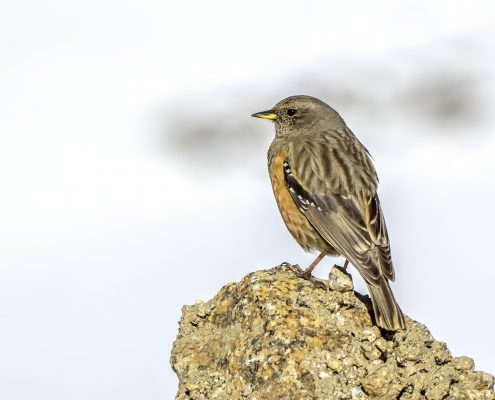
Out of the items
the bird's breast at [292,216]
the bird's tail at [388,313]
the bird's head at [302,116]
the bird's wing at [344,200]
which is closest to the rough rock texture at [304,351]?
the bird's tail at [388,313]

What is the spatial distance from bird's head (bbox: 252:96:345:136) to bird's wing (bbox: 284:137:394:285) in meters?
0.85

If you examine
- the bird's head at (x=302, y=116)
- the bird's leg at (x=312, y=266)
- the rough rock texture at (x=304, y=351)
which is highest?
the bird's head at (x=302, y=116)

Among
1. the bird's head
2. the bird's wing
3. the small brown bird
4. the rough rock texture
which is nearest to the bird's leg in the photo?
the small brown bird

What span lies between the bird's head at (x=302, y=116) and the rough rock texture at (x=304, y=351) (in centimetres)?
351

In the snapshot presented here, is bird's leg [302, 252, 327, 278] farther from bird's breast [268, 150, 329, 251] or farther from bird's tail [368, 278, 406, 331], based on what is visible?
bird's tail [368, 278, 406, 331]

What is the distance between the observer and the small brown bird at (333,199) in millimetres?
10312

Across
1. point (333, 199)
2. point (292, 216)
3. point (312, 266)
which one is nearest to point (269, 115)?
point (292, 216)

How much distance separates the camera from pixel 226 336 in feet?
29.3

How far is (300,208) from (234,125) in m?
32.2

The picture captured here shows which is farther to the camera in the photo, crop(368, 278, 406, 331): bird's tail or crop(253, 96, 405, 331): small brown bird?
crop(253, 96, 405, 331): small brown bird

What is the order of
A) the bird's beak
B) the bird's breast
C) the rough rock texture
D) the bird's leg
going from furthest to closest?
1. the bird's beak
2. the bird's breast
3. the bird's leg
4. the rough rock texture

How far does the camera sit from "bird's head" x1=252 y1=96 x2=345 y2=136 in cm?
1266

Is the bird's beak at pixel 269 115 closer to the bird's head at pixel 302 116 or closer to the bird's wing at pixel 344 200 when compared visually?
the bird's head at pixel 302 116

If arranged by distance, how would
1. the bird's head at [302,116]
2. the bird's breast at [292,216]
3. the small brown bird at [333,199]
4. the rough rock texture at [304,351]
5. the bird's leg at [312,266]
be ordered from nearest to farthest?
the rough rock texture at [304,351]
the bird's leg at [312,266]
the small brown bird at [333,199]
the bird's breast at [292,216]
the bird's head at [302,116]
